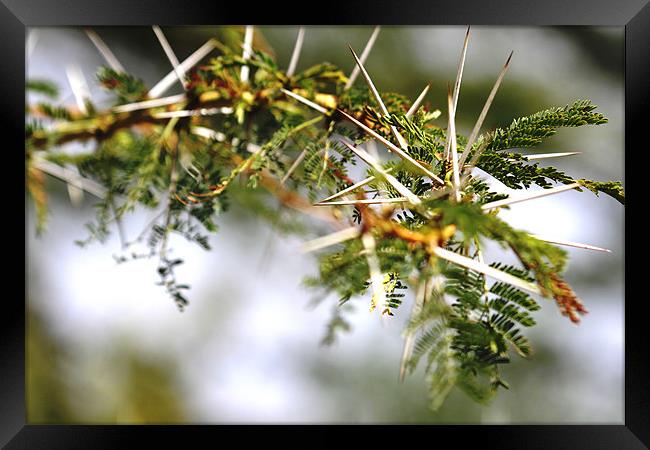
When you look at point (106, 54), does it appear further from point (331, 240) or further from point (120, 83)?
point (331, 240)

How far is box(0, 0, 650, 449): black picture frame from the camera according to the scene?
56 cm

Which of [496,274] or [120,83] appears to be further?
[120,83]

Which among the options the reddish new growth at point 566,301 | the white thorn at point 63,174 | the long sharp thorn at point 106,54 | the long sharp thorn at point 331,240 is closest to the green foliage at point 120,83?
→ the long sharp thorn at point 106,54

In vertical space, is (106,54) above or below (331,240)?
above

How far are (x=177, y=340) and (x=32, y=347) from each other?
909mm

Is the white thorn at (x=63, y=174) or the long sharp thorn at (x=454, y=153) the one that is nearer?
the long sharp thorn at (x=454, y=153)

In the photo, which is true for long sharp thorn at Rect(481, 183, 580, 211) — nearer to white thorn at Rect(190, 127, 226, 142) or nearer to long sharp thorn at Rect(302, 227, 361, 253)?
long sharp thorn at Rect(302, 227, 361, 253)

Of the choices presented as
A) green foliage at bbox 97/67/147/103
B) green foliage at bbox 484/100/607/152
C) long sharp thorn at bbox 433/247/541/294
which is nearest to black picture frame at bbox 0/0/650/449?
green foliage at bbox 97/67/147/103

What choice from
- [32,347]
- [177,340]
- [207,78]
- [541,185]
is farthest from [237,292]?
[541,185]
